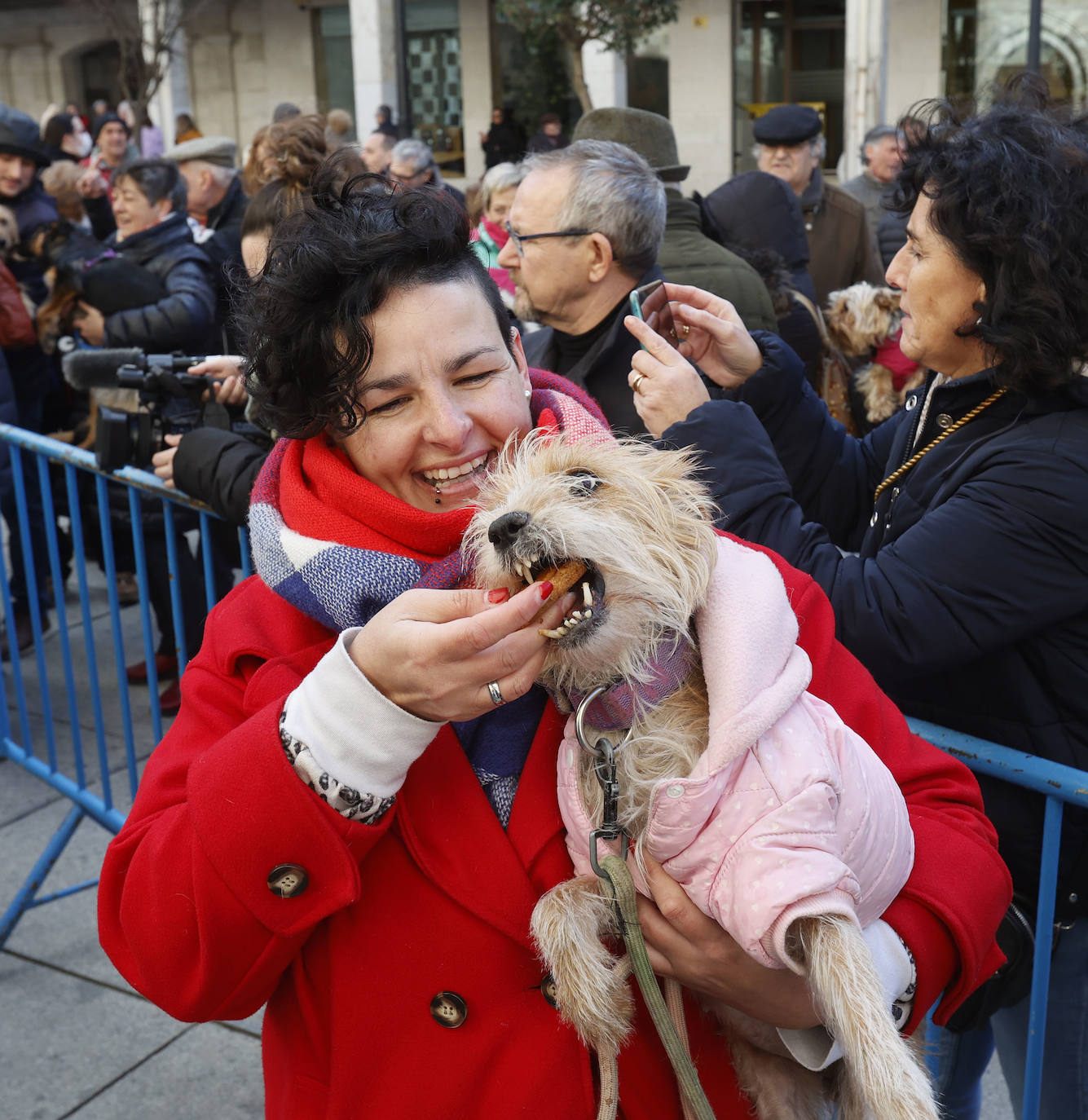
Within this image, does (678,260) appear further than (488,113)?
No

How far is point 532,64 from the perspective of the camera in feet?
79.7

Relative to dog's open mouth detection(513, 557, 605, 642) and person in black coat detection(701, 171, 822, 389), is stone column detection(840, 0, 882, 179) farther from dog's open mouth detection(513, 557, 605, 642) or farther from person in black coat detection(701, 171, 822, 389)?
dog's open mouth detection(513, 557, 605, 642)

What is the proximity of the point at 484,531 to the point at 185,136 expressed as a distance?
19550 millimetres

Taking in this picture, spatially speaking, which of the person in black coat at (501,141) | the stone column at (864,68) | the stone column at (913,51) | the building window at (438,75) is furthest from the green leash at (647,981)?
the building window at (438,75)

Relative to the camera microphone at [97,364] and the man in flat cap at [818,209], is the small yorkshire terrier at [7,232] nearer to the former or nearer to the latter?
the camera microphone at [97,364]

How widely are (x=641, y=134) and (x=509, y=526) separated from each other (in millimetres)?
3775

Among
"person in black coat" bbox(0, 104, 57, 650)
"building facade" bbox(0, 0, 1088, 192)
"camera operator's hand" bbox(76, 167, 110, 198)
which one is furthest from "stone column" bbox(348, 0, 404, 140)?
"person in black coat" bbox(0, 104, 57, 650)

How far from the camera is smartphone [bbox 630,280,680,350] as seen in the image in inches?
93.4

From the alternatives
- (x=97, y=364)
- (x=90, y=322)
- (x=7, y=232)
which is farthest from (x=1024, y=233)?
(x=7, y=232)

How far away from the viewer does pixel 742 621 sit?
50.5 inches

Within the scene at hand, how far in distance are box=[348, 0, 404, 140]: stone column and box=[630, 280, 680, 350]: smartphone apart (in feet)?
68.5

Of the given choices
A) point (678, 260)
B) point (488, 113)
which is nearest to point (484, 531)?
point (678, 260)

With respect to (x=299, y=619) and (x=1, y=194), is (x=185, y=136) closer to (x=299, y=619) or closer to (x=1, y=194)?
(x=1, y=194)

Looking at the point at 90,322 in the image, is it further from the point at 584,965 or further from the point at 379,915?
the point at 584,965
